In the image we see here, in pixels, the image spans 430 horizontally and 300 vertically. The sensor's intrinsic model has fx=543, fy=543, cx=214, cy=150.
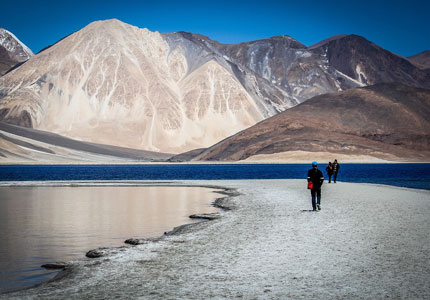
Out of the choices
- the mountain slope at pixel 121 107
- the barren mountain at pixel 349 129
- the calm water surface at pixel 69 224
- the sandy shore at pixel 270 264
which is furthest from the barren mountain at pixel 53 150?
the sandy shore at pixel 270 264

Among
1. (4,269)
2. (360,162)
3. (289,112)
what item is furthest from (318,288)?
(289,112)

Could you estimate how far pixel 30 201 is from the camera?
28.5 metres

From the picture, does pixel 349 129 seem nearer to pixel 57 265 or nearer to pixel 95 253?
pixel 95 253

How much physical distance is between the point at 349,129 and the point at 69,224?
5456 inches

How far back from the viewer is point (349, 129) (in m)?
150

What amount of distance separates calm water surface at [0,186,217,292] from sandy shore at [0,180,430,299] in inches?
48.8

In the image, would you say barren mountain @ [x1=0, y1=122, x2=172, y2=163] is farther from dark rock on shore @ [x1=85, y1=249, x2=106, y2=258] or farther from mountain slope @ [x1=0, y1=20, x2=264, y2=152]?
dark rock on shore @ [x1=85, y1=249, x2=106, y2=258]

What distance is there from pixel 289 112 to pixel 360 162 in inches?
1724

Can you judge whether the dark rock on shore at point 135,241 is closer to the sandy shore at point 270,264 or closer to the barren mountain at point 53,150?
the sandy shore at point 270,264

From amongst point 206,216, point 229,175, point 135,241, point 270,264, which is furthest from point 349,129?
point 270,264

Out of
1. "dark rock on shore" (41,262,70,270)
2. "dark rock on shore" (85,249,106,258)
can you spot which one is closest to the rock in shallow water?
"dark rock on shore" (41,262,70,270)

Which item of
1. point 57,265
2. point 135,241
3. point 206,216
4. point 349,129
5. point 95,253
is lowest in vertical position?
point 57,265

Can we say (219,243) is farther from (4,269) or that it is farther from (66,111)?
(66,111)

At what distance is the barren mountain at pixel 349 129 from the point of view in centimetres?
13325
